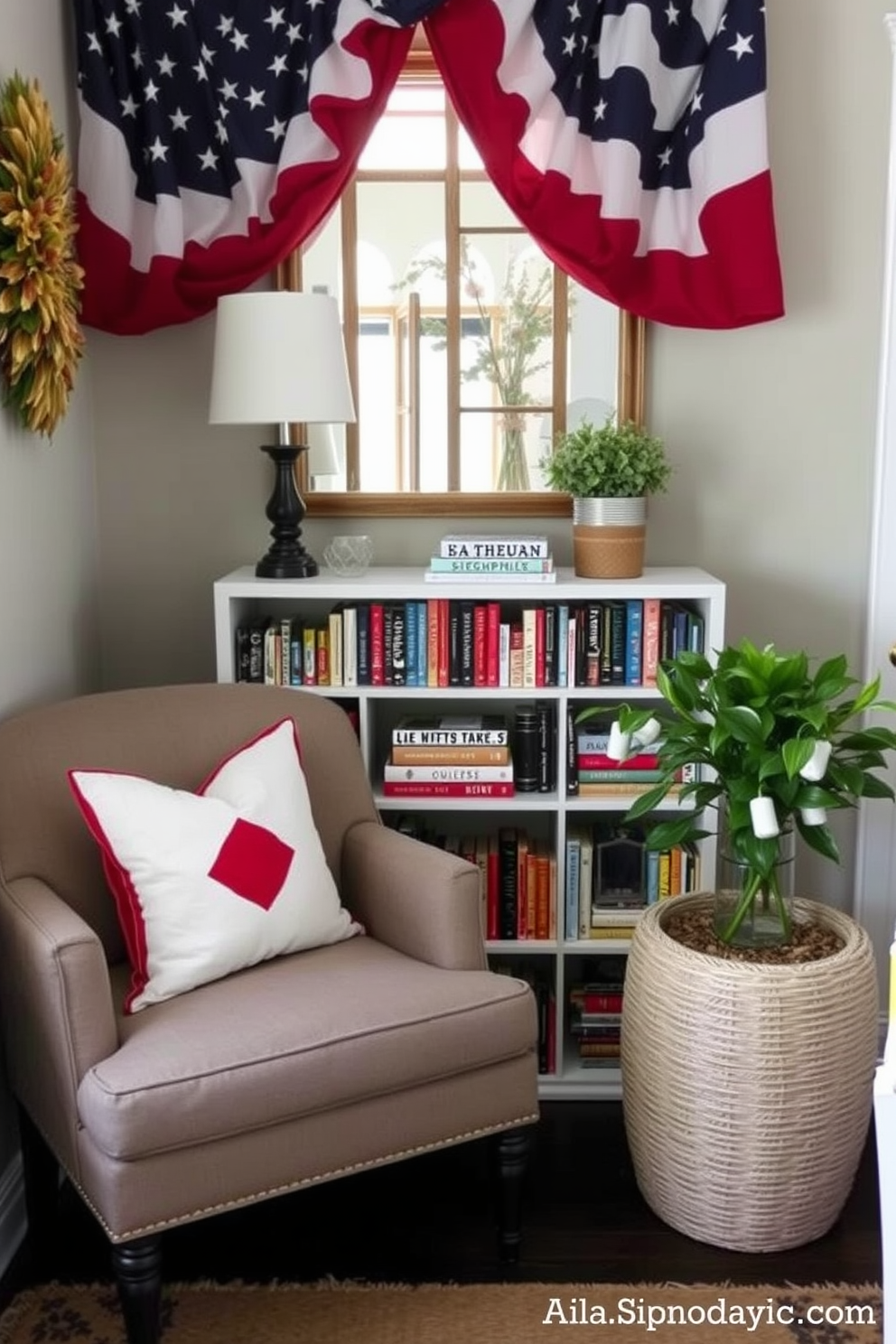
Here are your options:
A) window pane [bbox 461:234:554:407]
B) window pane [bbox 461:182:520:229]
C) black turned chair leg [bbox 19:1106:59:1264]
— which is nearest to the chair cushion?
black turned chair leg [bbox 19:1106:59:1264]

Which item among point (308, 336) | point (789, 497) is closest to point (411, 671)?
point (308, 336)

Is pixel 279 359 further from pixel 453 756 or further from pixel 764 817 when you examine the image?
pixel 764 817

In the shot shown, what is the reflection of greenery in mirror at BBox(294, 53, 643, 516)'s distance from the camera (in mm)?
2840

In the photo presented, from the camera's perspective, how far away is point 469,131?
273 cm

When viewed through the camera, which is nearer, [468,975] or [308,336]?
[468,975]

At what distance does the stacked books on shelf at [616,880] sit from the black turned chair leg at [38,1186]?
3.45ft

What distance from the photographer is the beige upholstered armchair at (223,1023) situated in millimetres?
1905

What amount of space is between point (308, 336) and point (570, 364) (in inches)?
23.5

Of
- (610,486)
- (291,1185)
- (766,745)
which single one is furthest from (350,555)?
(291,1185)

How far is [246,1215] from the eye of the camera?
94.3 inches

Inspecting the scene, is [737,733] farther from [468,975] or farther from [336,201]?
[336,201]

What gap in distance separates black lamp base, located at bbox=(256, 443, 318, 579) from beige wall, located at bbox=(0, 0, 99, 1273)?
0.39 metres

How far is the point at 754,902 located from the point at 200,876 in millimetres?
897

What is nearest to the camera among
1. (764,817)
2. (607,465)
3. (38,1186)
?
(764,817)
